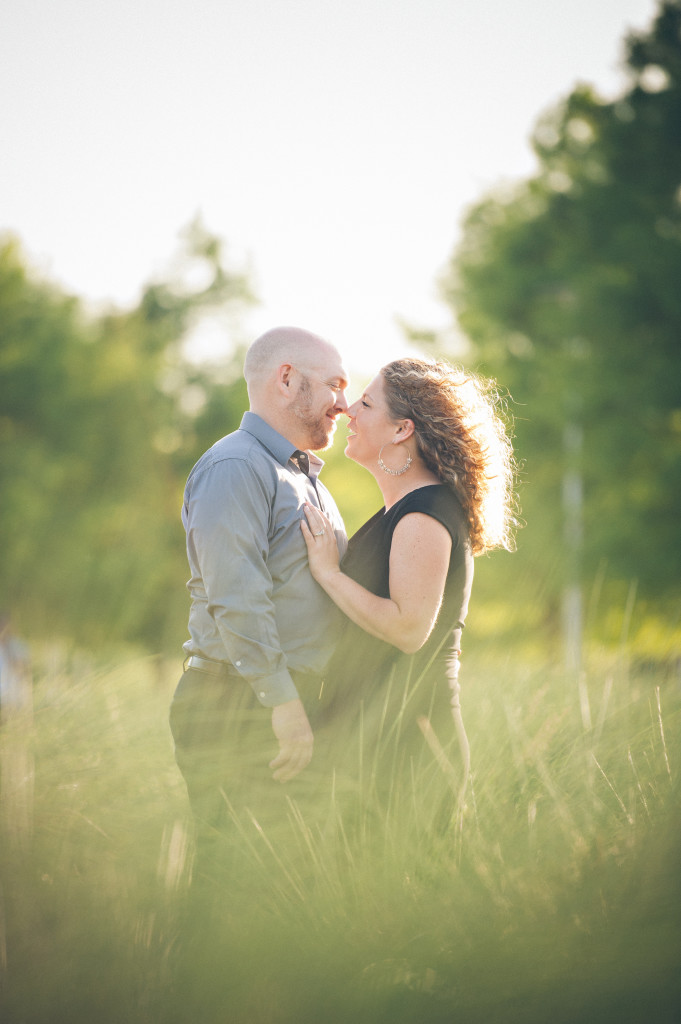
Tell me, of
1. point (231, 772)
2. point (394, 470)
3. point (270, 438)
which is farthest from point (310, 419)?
point (231, 772)

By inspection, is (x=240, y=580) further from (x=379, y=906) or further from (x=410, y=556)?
(x=379, y=906)

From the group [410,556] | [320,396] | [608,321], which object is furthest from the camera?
[608,321]

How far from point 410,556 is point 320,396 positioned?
0.79 meters

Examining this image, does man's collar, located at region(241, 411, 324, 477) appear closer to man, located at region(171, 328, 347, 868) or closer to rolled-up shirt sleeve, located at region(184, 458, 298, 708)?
man, located at region(171, 328, 347, 868)

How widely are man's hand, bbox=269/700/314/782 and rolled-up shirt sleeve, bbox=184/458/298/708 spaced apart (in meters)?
0.05

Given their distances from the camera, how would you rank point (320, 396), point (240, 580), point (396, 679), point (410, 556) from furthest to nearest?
point (320, 396), point (396, 679), point (410, 556), point (240, 580)

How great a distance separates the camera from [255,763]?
2.88 m

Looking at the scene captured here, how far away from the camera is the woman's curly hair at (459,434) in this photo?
10.0 ft

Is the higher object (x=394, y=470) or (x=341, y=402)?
(x=341, y=402)

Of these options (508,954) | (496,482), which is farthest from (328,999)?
(496,482)

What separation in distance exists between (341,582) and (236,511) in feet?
1.48

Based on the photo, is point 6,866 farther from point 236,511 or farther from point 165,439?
point 165,439

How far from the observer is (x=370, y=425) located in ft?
10.5

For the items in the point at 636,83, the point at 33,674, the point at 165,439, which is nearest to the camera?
the point at 33,674
